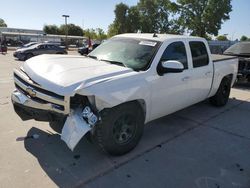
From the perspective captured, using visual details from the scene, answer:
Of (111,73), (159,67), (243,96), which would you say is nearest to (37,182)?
(111,73)

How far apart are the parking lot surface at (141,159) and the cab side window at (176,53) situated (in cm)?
138

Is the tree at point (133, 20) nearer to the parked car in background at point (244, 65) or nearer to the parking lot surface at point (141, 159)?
the parked car in background at point (244, 65)

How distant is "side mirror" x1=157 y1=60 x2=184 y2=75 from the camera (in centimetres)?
407

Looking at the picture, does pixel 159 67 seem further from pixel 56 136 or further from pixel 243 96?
pixel 243 96

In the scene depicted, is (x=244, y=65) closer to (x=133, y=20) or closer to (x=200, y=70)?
(x=200, y=70)

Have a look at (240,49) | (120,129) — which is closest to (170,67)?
(120,129)

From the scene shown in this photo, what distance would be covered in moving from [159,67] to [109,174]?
1836 mm

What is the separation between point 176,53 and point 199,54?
0.93 meters

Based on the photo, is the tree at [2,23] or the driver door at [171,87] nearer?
the driver door at [171,87]

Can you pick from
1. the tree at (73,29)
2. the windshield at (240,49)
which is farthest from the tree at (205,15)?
the tree at (73,29)

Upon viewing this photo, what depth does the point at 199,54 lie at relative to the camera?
5445mm

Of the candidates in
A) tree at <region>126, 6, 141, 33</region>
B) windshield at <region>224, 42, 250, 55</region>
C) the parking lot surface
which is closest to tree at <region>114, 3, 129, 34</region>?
tree at <region>126, 6, 141, 33</region>

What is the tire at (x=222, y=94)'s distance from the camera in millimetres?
6661

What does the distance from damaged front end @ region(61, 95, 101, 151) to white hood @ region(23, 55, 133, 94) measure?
0.26 meters
